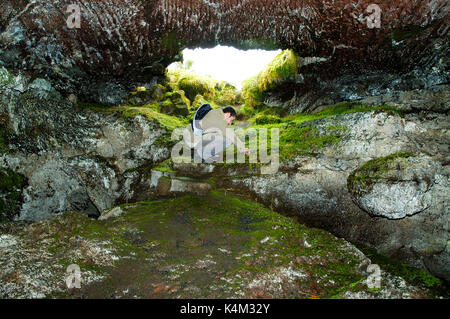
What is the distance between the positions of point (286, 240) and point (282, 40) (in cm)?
553

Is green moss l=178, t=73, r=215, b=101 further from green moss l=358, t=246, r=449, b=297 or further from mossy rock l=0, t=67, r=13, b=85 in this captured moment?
green moss l=358, t=246, r=449, b=297

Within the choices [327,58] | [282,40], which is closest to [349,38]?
[327,58]

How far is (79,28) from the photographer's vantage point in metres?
6.00

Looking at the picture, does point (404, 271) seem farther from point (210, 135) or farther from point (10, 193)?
point (10, 193)

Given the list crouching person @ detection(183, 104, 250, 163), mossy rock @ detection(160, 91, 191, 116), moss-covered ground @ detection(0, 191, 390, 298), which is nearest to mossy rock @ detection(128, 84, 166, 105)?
mossy rock @ detection(160, 91, 191, 116)

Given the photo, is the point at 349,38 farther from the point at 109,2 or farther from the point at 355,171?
the point at 109,2

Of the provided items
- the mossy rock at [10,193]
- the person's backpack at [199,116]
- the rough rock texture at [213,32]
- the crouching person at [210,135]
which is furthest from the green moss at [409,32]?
the mossy rock at [10,193]

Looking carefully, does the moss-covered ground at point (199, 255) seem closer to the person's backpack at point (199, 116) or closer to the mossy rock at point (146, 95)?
the person's backpack at point (199, 116)

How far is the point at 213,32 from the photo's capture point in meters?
6.67

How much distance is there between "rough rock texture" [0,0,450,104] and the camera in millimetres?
5484

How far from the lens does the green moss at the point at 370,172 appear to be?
4.67 metres

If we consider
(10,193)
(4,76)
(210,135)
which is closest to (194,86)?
(210,135)

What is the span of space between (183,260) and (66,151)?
5.92m

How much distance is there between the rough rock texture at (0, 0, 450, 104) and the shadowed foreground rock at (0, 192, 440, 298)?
4760 millimetres
